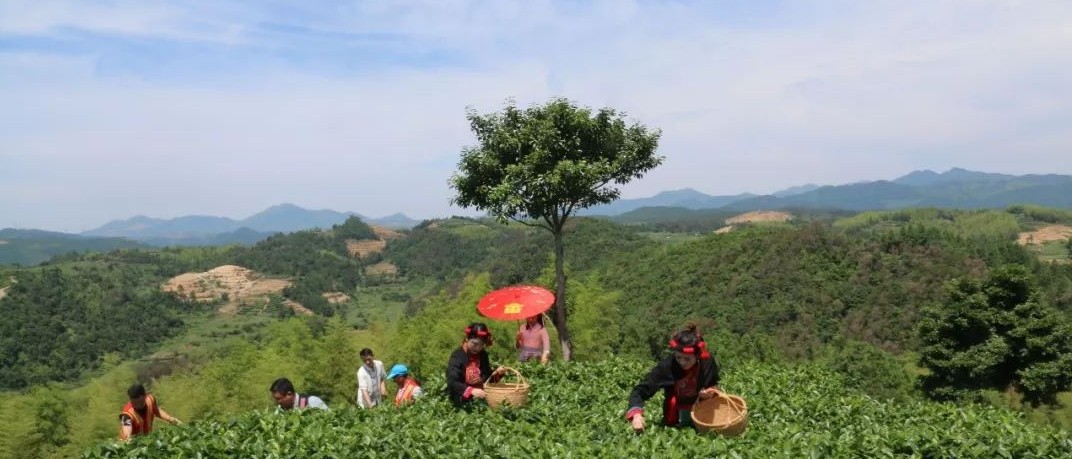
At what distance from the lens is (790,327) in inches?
2864

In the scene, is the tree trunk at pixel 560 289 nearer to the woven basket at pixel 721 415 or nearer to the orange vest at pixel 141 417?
the woven basket at pixel 721 415

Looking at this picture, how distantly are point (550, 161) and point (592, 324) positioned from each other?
1748 cm

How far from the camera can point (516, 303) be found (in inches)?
461

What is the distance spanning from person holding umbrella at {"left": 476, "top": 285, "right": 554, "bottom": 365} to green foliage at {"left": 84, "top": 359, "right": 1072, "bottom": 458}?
224 centimetres

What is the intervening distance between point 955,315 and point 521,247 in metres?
115

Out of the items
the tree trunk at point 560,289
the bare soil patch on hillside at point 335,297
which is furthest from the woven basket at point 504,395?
the bare soil patch on hillside at point 335,297

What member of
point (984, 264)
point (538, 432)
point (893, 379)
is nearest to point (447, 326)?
point (538, 432)

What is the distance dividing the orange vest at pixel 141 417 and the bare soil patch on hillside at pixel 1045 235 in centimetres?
19236

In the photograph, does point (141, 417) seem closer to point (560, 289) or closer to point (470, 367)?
→ point (470, 367)

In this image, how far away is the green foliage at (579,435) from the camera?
636 cm

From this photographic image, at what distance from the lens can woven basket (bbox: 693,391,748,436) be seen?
22.7ft

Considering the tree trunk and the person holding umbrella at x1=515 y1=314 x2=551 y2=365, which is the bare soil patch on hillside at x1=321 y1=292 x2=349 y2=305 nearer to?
the tree trunk

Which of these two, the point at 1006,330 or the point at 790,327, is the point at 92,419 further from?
the point at 790,327

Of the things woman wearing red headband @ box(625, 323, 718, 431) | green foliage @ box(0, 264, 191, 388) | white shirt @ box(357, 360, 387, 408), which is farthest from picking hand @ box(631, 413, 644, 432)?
green foliage @ box(0, 264, 191, 388)
